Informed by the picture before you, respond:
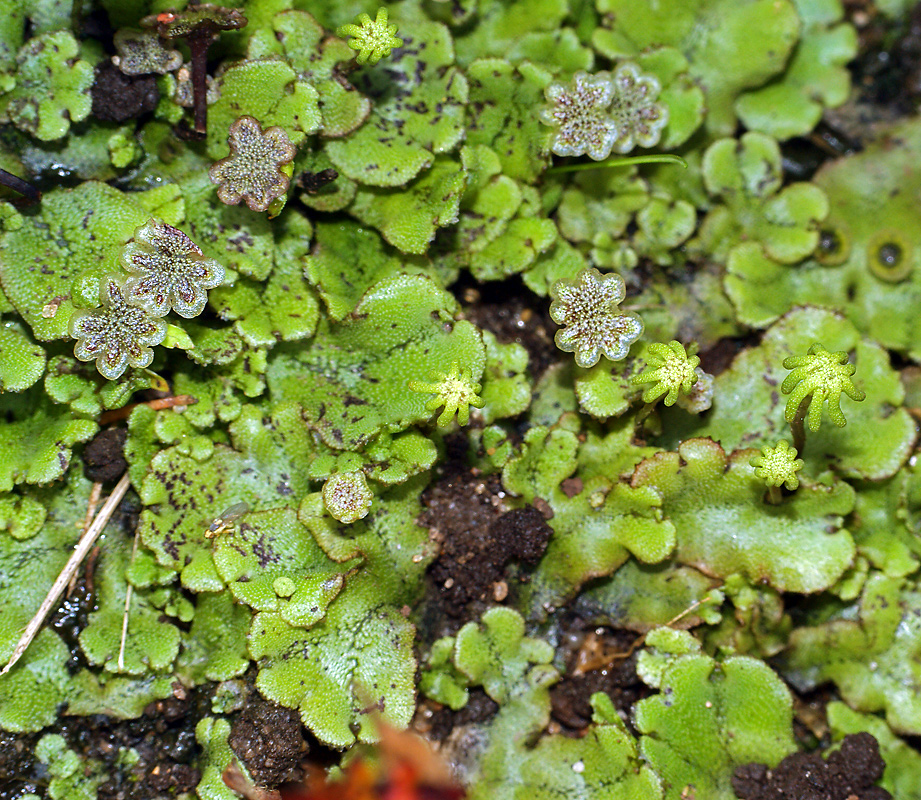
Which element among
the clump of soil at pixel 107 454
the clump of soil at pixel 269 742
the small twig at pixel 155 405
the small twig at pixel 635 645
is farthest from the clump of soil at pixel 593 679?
A: the clump of soil at pixel 107 454

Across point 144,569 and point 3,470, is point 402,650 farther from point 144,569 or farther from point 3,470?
point 3,470

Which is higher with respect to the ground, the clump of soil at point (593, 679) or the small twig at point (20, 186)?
the small twig at point (20, 186)

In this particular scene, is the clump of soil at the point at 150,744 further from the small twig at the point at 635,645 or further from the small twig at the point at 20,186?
the small twig at the point at 20,186

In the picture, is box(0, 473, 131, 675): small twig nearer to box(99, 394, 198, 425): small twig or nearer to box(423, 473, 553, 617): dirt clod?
box(99, 394, 198, 425): small twig

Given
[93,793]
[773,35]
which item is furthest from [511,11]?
[93,793]

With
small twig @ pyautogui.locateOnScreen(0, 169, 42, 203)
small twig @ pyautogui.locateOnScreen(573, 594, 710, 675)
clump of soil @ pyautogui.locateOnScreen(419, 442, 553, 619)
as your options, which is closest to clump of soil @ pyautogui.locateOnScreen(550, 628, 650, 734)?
small twig @ pyautogui.locateOnScreen(573, 594, 710, 675)
